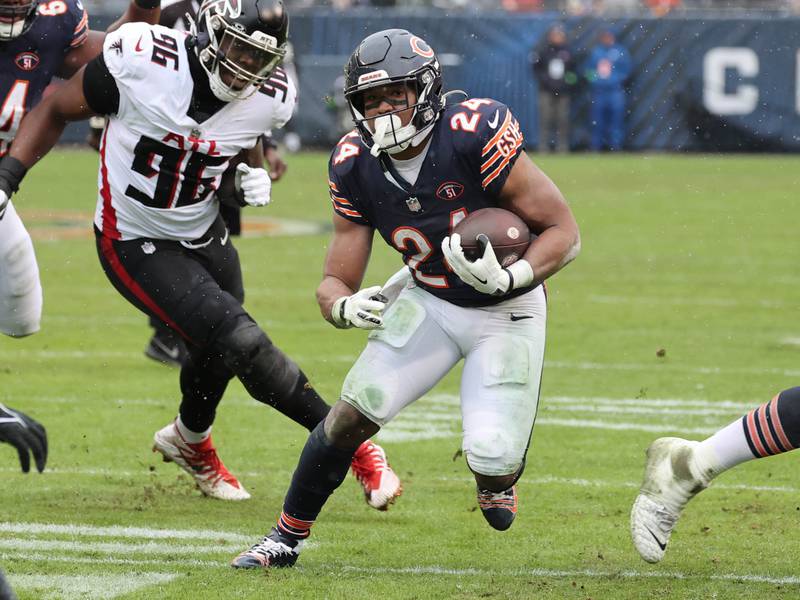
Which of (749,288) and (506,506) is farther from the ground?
(506,506)

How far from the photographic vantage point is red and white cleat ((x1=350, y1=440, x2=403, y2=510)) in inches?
174

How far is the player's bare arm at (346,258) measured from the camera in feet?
13.7

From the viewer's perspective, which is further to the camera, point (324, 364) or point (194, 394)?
point (324, 364)

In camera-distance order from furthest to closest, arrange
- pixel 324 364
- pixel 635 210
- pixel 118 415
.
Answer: pixel 635 210 → pixel 324 364 → pixel 118 415

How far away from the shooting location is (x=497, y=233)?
3.98 m

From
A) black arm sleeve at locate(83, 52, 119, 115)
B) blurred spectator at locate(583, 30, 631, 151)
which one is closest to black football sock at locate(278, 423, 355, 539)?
black arm sleeve at locate(83, 52, 119, 115)

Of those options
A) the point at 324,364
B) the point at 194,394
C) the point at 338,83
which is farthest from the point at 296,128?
the point at 194,394

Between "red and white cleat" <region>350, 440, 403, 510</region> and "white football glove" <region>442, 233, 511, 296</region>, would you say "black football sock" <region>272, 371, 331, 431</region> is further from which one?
"white football glove" <region>442, 233, 511, 296</region>

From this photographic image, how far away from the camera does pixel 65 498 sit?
16.0ft

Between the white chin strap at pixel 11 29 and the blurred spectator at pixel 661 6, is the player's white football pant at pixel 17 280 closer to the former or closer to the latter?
the white chin strap at pixel 11 29

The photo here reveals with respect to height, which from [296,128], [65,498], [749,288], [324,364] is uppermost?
[65,498]

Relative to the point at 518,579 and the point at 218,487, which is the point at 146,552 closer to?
the point at 218,487

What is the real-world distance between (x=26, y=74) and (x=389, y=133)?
1.91m

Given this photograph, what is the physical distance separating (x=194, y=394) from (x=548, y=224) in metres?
1.51
